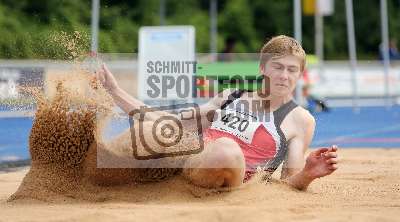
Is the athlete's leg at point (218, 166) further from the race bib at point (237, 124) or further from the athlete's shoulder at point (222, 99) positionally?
the athlete's shoulder at point (222, 99)

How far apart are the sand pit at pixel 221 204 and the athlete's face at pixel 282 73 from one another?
0.67 metres

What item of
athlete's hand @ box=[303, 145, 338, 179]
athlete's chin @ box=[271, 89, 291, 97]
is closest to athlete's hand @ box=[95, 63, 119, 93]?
athlete's chin @ box=[271, 89, 291, 97]

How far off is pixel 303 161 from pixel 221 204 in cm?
98

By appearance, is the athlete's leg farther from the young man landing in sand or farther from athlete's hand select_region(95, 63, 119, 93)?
athlete's hand select_region(95, 63, 119, 93)

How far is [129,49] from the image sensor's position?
2209 cm

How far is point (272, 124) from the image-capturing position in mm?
5402

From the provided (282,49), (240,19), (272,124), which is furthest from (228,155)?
(240,19)

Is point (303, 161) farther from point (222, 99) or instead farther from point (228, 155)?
point (228, 155)

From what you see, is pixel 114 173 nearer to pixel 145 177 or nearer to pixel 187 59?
pixel 145 177

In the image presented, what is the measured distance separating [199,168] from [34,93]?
51.7 inches

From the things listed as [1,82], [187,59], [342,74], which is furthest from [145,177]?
[342,74]

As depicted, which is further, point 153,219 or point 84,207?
point 84,207

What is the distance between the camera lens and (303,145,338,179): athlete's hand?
5.04 m

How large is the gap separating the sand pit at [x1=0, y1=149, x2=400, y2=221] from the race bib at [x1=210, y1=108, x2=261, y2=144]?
0.36 metres
